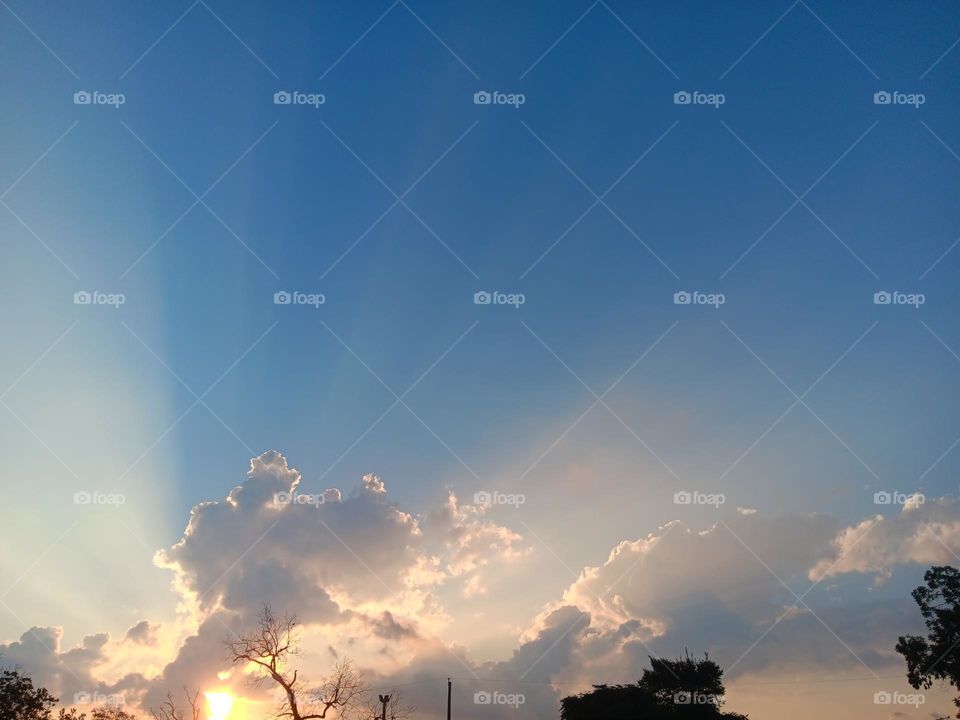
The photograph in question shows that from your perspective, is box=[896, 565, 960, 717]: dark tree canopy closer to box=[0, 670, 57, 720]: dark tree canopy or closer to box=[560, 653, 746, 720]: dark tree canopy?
box=[560, 653, 746, 720]: dark tree canopy

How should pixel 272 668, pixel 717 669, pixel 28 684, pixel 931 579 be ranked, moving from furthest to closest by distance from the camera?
1. pixel 717 669
2. pixel 931 579
3. pixel 28 684
4. pixel 272 668

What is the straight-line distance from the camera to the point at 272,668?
33844 millimetres

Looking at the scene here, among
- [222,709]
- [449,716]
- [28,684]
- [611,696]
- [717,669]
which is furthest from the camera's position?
[717,669]

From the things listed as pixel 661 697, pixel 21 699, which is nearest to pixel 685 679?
pixel 661 697

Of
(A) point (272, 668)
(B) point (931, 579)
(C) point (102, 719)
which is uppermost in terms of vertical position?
(B) point (931, 579)

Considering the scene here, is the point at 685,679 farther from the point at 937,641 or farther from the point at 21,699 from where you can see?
the point at 21,699

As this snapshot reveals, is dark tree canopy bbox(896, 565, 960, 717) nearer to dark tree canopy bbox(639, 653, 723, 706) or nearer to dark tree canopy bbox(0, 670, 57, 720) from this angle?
dark tree canopy bbox(639, 653, 723, 706)


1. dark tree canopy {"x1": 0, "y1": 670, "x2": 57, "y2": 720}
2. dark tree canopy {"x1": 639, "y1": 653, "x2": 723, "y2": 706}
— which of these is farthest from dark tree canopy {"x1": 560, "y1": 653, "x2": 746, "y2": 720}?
dark tree canopy {"x1": 0, "y1": 670, "x2": 57, "y2": 720}

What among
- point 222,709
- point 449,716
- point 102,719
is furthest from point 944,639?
point 102,719

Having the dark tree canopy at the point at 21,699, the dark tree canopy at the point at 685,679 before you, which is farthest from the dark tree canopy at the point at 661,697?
the dark tree canopy at the point at 21,699

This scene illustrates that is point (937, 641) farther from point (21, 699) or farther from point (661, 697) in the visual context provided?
point (21, 699)

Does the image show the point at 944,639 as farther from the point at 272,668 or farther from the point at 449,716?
the point at 272,668

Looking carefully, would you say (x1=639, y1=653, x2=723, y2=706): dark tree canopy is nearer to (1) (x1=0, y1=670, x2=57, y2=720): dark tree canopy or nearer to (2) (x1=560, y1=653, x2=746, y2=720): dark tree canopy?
(2) (x1=560, y1=653, x2=746, y2=720): dark tree canopy

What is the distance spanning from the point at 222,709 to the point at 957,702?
155ft
